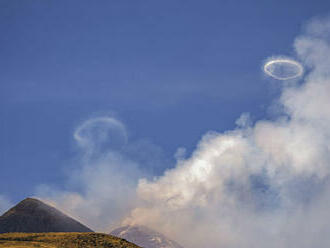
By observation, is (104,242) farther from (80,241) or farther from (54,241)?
(54,241)

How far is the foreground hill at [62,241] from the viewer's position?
7013 inches

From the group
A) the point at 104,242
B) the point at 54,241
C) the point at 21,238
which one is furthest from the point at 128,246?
the point at 21,238

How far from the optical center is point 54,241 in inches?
7308

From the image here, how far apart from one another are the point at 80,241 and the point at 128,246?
22634mm

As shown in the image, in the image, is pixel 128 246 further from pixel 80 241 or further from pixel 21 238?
pixel 21 238

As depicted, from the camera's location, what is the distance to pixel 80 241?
608 feet

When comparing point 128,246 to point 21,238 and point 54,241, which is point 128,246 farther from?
point 21,238

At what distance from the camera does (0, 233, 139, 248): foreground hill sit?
584 ft

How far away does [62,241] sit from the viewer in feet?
608

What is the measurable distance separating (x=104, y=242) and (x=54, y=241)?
76.7 ft

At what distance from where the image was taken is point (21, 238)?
195m

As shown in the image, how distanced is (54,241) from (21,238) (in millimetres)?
21232

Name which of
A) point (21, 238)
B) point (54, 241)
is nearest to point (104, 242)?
point (54, 241)

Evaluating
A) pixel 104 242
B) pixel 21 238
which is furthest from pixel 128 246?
pixel 21 238
